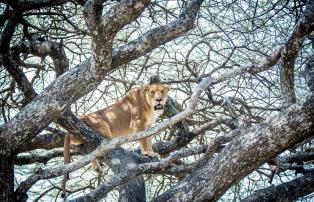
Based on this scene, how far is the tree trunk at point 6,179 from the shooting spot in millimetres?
3329

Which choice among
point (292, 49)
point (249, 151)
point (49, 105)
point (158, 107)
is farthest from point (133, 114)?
point (249, 151)

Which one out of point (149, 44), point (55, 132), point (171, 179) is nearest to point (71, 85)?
point (149, 44)

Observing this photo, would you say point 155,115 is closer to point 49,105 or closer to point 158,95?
point 158,95

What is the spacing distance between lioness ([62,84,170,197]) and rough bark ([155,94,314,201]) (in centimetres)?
194

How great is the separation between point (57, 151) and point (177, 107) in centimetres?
136

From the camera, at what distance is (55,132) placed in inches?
185

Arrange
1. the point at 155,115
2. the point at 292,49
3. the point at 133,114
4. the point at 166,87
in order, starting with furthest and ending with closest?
the point at 133,114, the point at 155,115, the point at 166,87, the point at 292,49

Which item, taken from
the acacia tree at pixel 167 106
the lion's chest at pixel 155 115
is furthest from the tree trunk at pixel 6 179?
the lion's chest at pixel 155 115

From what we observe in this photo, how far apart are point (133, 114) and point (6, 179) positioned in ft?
7.63

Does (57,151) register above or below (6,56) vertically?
below

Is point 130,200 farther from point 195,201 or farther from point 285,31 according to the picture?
point 285,31

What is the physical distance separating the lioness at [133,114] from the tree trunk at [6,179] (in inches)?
48.5

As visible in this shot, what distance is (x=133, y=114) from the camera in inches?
219

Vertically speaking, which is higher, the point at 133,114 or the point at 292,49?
the point at 133,114
